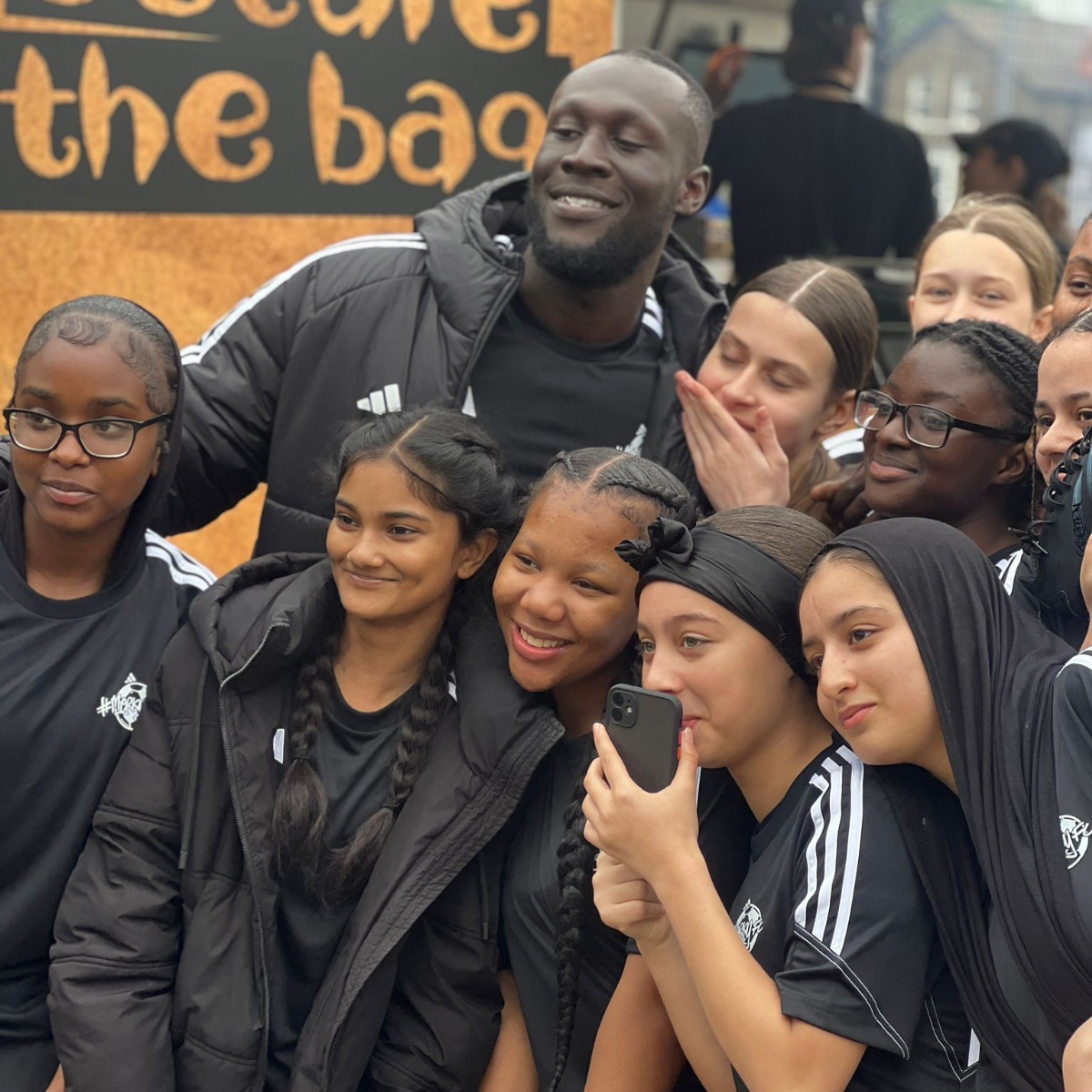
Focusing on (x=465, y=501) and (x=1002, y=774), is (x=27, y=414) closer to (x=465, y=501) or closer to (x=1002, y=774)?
(x=465, y=501)

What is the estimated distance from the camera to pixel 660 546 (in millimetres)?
2277

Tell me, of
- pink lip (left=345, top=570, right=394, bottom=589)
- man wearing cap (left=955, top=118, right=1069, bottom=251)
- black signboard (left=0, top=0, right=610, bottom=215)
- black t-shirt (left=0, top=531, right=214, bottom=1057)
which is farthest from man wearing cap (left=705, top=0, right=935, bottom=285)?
black t-shirt (left=0, top=531, right=214, bottom=1057)

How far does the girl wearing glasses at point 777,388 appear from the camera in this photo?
116 inches

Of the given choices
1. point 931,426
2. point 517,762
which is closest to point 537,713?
point 517,762

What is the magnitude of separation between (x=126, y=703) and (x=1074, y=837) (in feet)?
5.20

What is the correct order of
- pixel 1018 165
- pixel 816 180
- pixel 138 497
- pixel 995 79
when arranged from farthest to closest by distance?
pixel 995 79
pixel 1018 165
pixel 816 180
pixel 138 497

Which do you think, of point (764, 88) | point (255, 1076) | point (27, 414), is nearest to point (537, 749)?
point (255, 1076)

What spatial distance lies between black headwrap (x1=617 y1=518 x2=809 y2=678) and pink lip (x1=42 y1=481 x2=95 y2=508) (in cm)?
95

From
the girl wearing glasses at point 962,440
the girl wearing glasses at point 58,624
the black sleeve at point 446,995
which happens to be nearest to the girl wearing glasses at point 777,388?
the girl wearing glasses at point 962,440

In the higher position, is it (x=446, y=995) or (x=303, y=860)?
(x=303, y=860)

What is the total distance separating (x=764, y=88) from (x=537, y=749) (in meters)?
3.95

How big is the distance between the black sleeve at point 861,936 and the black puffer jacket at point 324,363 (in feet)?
4.04

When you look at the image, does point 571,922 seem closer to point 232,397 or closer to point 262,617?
point 262,617

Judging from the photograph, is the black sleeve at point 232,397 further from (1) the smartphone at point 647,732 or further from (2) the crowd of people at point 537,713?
(1) the smartphone at point 647,732
